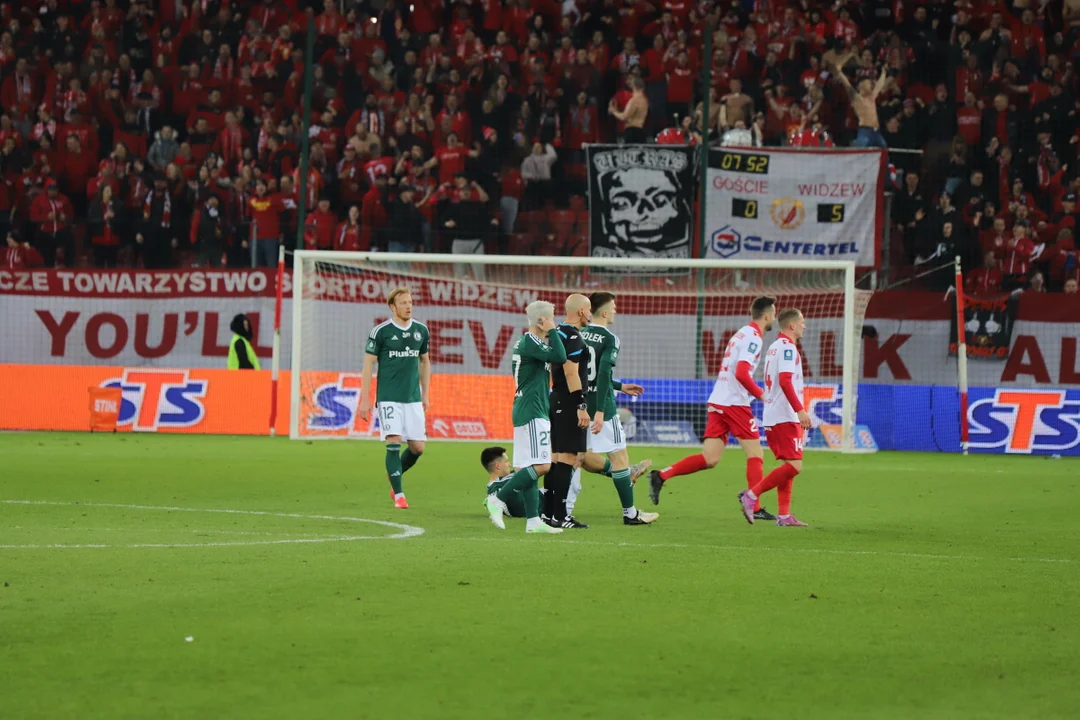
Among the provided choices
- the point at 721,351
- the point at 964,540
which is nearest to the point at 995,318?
the point at 721,351

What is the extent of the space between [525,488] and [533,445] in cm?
37

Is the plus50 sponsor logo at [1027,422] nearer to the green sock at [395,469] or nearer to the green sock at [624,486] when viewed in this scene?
the green sock at [624,486]

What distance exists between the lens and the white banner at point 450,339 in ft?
77.2

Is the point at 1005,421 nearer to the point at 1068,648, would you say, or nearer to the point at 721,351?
the point at 721,351

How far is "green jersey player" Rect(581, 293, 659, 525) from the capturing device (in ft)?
41.6

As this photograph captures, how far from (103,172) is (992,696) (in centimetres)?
2441

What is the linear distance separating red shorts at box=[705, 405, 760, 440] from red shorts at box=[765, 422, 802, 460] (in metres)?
0.63

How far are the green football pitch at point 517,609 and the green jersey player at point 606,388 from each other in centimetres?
30

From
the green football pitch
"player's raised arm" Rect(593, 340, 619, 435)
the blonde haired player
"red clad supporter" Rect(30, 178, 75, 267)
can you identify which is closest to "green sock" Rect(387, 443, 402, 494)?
the green football pitch

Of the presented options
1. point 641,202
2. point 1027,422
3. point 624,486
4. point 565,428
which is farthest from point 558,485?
point 1027,422

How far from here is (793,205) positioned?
79.1ft

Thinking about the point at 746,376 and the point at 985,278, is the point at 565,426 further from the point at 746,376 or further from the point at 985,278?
the point at 985,278

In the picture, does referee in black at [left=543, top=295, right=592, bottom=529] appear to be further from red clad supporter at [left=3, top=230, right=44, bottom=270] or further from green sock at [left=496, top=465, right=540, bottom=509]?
red clad supporter at [left=3, top=230, right=44, bottom=270]

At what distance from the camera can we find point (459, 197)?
26203 mm
